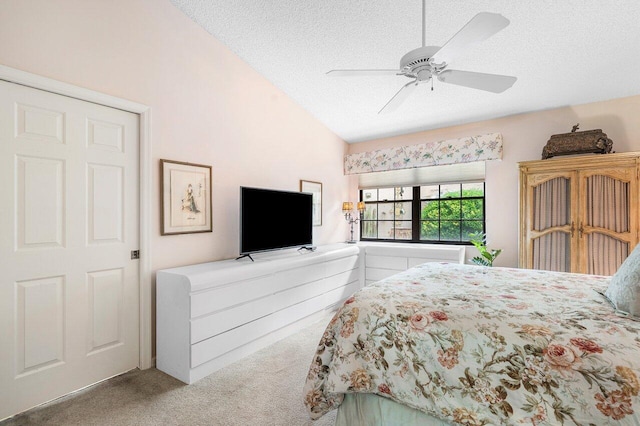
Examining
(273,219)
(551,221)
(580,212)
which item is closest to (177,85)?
(273,219)

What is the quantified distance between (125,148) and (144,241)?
733 mm

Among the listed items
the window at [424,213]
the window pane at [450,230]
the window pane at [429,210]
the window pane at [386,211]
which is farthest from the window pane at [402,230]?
the window pane at [450,230]

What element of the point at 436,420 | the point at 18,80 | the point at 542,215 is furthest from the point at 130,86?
the point at 542,215

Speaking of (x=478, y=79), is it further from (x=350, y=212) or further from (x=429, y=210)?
(x=350, y=212)

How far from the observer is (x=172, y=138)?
262 cm

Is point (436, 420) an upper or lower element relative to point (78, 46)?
lower

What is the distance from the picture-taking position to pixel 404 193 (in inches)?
187

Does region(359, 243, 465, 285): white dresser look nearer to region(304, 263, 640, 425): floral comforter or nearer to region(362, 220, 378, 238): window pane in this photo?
region(362, 220, 378, 238): window pane

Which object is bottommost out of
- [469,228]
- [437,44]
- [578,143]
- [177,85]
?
[469,228]

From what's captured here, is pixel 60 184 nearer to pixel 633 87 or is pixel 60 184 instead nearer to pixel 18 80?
pixel 18 80

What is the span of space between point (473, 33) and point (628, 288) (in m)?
1.34

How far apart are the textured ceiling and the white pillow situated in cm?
133

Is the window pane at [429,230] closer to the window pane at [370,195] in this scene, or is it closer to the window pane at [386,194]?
the window pane at [386,194]

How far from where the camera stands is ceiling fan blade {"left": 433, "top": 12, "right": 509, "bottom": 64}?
1.33 meters
